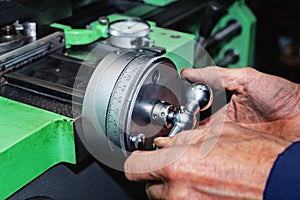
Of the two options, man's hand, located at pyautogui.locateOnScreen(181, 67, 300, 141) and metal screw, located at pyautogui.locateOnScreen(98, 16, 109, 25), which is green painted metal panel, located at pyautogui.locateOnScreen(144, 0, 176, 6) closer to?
metal screw, located at pyautogui.locateOnScreen(98, 16, 109, 25)

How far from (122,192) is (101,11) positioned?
18.8 inches

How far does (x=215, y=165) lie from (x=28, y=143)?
29cm

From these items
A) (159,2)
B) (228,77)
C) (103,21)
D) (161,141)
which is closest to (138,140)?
(161,141)

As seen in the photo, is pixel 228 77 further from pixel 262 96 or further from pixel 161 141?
pixel 161 141

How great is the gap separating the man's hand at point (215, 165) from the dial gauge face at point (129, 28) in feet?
1.12

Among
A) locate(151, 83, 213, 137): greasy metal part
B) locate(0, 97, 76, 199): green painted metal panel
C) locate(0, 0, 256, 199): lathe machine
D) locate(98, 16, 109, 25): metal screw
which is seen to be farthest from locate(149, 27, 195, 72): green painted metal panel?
locate(0, 97, 76, 199): green painted metal panel

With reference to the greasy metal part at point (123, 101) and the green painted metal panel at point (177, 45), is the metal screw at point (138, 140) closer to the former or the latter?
the greasy metal part at point (123, 101)

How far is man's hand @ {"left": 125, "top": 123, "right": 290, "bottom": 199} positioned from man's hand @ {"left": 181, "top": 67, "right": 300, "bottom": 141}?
0.23 meters

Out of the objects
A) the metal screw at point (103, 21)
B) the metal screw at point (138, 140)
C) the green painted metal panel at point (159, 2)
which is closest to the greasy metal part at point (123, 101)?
the metal screw at point (138, 140)

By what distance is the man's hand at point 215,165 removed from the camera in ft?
2.33

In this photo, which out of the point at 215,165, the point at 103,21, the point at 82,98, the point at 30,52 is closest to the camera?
the point at 215,165

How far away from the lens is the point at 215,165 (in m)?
0.72

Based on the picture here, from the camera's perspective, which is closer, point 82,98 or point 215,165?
point 215,165

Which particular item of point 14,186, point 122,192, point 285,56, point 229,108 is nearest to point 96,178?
point 122,192
